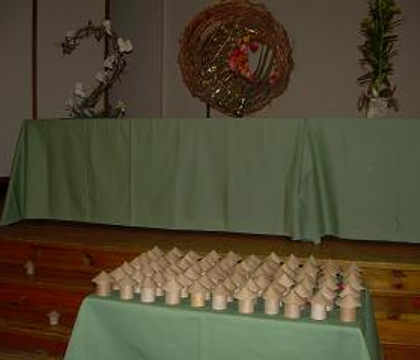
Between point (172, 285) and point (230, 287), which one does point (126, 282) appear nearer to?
point (172, 285)

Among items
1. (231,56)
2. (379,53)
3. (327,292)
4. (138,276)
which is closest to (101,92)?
(231,56)

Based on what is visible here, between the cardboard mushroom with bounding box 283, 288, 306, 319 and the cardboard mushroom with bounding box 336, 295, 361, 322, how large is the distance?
3.6 inches

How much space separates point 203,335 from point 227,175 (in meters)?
1.13

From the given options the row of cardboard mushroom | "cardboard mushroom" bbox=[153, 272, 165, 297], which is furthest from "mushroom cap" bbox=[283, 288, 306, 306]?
"cardboard mushroom" bbox=[153, 272, 165, 297]

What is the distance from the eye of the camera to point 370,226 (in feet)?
6.79

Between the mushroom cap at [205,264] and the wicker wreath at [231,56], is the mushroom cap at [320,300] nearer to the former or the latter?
the mushroom cap at [205,264]

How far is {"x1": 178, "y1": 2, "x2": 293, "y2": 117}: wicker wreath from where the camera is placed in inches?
106

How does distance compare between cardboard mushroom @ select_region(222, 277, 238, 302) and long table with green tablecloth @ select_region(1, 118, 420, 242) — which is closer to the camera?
cardboard mushroom @ select_region(222, 277, 238, 302)

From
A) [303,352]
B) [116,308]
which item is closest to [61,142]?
[116,308]

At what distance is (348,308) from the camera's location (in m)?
1.13

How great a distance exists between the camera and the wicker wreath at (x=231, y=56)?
2705 mm

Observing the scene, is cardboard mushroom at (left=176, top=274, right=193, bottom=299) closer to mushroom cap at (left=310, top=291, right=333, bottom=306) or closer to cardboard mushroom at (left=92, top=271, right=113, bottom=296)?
cardboard mushroom at (left=92, top=271, right=113, bottom=296)

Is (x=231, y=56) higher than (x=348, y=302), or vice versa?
(x=231, y=56)

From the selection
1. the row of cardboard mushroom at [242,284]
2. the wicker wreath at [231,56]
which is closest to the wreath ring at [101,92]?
the wicker wreath at [231,56]
